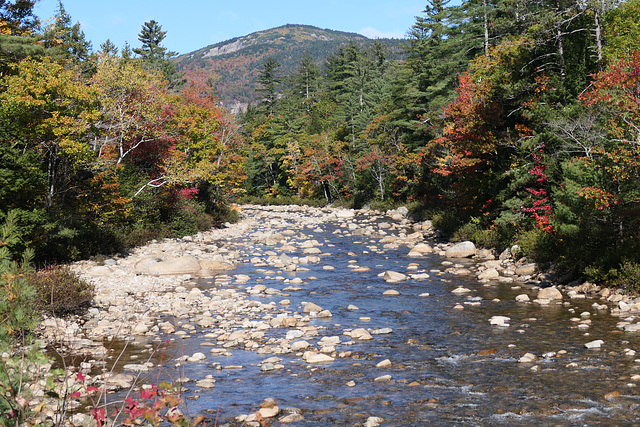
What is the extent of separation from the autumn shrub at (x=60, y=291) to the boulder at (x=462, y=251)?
15.8 metres

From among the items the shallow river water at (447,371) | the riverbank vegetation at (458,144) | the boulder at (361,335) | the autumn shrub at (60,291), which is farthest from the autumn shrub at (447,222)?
the autumn shrub at (60,291)

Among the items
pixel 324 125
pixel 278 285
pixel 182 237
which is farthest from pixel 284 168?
pixel 278 285

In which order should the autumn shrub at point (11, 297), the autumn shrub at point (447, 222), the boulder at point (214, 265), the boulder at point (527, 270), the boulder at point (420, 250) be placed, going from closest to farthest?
the autumn shrub at point (11, 297) < the boulder at point (527, 270) < the boulder at point (214, 265) < the boulder at point (420, 250) < the autumn shrub at point (447, 222)

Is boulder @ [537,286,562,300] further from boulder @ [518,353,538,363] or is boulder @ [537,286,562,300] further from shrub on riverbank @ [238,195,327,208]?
shrub on riverbank @ [238,195,327,208]

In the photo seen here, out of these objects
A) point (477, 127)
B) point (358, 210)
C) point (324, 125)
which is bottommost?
point (358, 210)

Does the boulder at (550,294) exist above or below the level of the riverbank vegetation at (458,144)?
below

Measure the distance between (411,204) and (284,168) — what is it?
27509 mm

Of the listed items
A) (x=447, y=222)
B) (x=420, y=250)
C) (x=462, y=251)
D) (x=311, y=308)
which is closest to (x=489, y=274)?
(x=462, y=251)

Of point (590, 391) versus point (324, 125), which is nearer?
point (590, 391)

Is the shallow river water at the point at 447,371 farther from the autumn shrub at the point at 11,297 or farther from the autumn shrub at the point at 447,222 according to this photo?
the autumn shrub at the point at 447,222

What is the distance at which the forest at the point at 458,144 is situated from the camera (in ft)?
52.6

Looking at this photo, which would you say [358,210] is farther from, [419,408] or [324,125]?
[419,408]

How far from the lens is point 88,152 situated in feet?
68.2

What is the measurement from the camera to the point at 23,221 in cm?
1761
